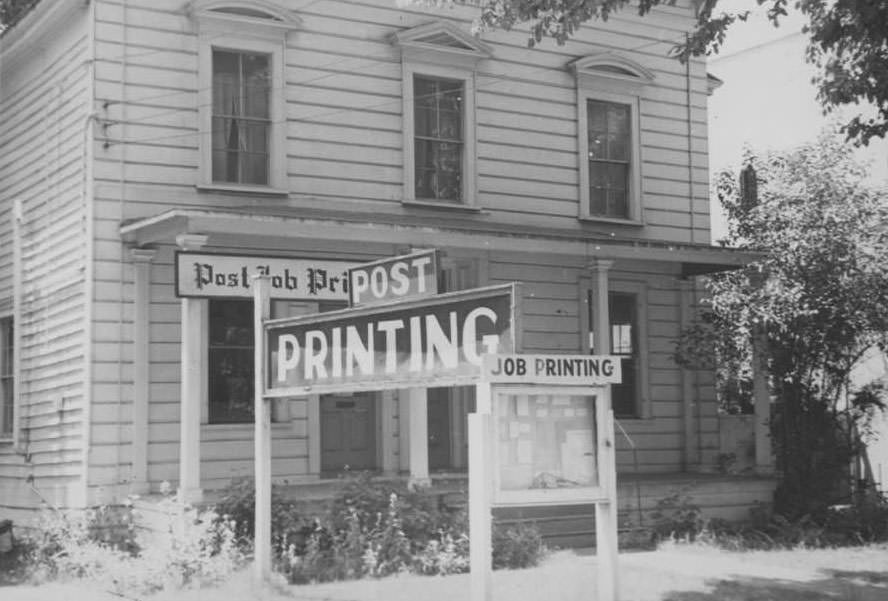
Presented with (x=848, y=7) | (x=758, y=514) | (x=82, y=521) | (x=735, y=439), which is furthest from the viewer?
(x=735, y=439)

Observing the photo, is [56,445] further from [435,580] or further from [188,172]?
[435,580]

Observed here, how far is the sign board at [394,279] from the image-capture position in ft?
29.6

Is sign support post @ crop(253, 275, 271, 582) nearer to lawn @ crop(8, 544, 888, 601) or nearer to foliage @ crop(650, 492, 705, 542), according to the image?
lawn @ crop(8, 544, 888, 601)

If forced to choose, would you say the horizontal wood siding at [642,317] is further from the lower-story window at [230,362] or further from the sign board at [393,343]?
the sign board at [393,343]

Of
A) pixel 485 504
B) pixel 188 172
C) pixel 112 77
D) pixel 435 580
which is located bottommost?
pixel 435 580

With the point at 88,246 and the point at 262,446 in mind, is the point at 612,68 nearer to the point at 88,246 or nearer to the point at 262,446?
the point at 88,246

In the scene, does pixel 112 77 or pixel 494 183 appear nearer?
pixel 112 77

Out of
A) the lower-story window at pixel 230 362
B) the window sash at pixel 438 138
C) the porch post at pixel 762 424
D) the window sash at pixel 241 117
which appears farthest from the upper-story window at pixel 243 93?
the porch post at pixel 762 424

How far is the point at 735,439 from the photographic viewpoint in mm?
18922

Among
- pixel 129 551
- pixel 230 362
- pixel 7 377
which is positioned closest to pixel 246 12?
pixel 230 362

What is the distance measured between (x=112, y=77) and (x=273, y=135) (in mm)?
2072

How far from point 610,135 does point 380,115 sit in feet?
12.5

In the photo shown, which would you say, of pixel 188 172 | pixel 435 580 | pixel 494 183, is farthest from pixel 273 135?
pixel 435 580

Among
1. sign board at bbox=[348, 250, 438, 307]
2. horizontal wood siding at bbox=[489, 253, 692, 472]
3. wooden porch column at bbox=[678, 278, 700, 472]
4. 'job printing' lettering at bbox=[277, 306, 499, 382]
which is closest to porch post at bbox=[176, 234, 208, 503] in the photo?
'job printing' lettering at bbox=[277, 306, 499, 382]
